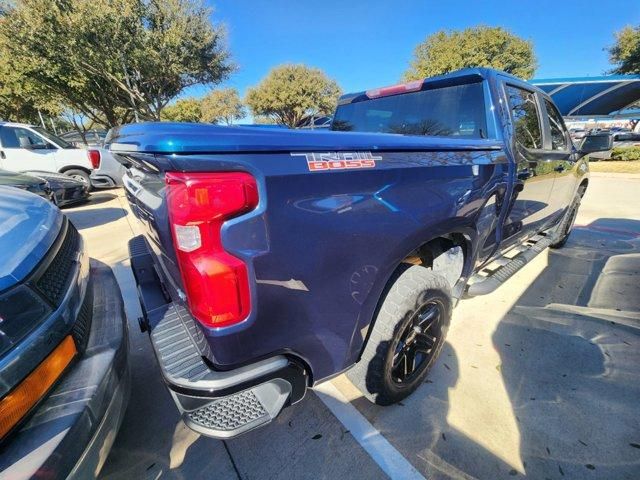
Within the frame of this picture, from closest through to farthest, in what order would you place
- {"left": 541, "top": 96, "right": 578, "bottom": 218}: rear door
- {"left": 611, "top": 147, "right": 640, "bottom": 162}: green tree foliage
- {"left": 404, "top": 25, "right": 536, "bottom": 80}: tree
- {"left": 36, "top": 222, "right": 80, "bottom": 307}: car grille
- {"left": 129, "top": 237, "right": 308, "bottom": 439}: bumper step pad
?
1. {"left": 129, "top": 237, "right": 308, "bottom": 439}: bumper step pad
2. {"left": 36, "top": 222, "right": 80, "bottom": 307}: car grille
3. {"left": 541, "top": 96, "right": 578, "bottom": 218}: rear door
4. {"left": 611, "top": 147, "right": 640, "bottom": 162}: green tree foliage
5. {"left": 404, "top": 25, "right": 536, "bottom": 80}: tree

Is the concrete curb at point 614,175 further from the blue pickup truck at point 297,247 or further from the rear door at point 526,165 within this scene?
the blue pickup truck at point 297,247

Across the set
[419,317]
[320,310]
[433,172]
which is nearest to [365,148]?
[433,172]

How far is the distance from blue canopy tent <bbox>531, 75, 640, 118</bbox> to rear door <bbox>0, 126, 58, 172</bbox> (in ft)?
64.7

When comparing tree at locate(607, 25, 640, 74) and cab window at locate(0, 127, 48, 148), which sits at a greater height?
tree at locate(607, 25, 640, 74)

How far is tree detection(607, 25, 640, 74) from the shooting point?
18.9 meters

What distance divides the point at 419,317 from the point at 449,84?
1.77m

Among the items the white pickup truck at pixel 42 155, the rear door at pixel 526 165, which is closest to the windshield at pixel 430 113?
the rear door at pixel 526 165

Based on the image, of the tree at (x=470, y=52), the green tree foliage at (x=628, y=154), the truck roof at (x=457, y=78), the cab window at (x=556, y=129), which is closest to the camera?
the truck roof at (x=457, y=78)

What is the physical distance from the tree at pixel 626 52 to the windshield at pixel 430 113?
2575 centimetres

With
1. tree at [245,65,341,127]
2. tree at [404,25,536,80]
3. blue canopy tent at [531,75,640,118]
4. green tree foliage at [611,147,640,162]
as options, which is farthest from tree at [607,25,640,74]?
tree at [245,65,341,127]

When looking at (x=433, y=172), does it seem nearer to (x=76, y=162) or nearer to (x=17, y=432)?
(x=17, y=432)

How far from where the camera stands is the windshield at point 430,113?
230 centimetres

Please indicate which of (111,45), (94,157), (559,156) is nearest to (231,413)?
(94,157)

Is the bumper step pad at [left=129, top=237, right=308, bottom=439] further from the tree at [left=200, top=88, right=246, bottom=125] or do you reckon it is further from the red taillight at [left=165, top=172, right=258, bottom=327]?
the tree at [left=200, top=88, right=246, bottom=125]
